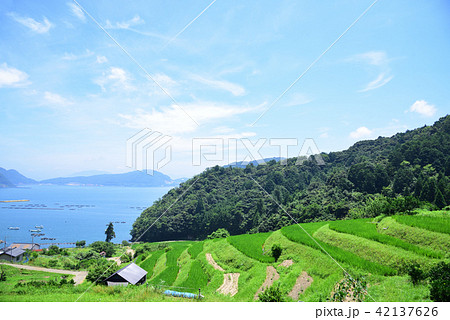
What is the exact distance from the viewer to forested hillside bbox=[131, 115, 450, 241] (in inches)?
1465

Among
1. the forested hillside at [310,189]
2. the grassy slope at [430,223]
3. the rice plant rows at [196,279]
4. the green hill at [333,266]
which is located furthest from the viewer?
the forested hillside at [310,189]

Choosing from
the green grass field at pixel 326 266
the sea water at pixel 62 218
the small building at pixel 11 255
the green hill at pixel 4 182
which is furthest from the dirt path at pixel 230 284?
A: the sea water at pixel 62 218

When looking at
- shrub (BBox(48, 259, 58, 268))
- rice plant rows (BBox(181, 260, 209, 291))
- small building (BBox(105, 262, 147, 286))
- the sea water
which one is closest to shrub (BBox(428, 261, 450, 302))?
rice plant rows (BBox(181, 260, 209, 291))

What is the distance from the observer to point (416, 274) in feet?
24.2

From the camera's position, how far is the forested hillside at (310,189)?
37.2m

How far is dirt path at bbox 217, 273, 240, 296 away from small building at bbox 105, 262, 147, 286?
15.1 ft

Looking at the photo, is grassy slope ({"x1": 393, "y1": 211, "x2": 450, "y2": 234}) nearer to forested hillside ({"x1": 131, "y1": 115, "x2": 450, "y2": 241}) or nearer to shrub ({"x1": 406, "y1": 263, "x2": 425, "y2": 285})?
shrub ({"x1": 406, "y1": 263, "x2": 425, "y2": 285})

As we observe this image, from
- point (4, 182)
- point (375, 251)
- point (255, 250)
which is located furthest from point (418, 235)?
point (4, 182)

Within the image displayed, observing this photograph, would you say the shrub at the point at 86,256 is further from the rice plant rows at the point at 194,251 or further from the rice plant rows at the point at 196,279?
the rice plant rows at the point at 196,279

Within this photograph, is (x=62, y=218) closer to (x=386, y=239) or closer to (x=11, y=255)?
(x=11, y=255)

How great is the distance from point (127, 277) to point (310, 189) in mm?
43673

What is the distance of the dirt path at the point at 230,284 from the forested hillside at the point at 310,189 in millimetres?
21656

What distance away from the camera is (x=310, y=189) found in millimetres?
50438
